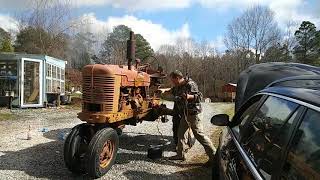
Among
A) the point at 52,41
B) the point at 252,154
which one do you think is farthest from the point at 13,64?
the point at 252,154

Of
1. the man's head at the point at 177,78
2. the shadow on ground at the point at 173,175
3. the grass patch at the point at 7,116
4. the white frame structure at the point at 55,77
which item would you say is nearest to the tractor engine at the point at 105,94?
the man's head at the point at 177,78

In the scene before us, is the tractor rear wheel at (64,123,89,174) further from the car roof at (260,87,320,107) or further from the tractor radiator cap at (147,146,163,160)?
the car roof at (260,87,320,107)

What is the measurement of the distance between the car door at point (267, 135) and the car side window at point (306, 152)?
0.46 ft

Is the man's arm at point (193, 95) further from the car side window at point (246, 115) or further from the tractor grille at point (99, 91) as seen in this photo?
the car side window at point (246, 115)

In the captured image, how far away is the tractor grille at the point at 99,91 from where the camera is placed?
764 centimetres

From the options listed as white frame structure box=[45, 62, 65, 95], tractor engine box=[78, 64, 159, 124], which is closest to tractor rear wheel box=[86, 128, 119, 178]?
tractor engine box=[78, 64, 159, 124]

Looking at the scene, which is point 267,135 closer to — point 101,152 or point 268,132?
point 268,132

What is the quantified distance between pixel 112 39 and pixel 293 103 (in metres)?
44.3

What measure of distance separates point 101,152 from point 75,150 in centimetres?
44

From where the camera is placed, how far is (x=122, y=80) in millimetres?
8133

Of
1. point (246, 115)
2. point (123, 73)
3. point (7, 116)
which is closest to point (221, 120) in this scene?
point (246, 115)

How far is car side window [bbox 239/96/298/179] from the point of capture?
9.41ft

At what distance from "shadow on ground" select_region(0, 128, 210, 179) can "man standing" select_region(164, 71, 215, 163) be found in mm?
394

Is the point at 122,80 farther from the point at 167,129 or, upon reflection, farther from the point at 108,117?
the point at 167,129
